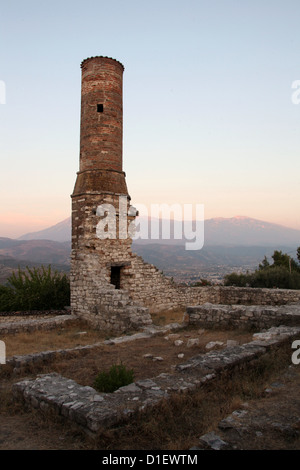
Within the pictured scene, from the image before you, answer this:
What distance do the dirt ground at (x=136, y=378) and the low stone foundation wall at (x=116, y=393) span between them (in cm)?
18

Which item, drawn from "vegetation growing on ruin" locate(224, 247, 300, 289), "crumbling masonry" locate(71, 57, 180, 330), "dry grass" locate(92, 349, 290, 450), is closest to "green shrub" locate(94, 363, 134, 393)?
"dry grass" locate(92, 349, 290, 450)

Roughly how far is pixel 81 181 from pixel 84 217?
1.87 meters

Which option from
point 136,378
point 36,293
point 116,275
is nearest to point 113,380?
point 136,378

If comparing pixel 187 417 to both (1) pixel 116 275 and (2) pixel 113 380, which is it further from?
(1) pixel 116 275

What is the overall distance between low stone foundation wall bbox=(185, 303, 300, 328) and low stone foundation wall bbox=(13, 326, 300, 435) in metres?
3.19

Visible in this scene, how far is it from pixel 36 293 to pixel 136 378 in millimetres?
11134

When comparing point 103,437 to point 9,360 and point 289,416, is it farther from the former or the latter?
point 9,360

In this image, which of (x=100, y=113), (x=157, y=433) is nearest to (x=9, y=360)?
(x=157, y=433)

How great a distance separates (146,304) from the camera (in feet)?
52.2

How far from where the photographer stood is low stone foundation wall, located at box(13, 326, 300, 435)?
4.51 m

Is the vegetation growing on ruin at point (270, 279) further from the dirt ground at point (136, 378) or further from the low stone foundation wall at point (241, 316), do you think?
the dirt ground at point (136, 378)

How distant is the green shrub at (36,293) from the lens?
1620cm

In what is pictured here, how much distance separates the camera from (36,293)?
16.4 m

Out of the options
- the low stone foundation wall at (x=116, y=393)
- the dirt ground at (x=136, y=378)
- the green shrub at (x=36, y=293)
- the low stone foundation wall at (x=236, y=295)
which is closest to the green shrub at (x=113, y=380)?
the low stone foundation wall at (x=116, y=393)
